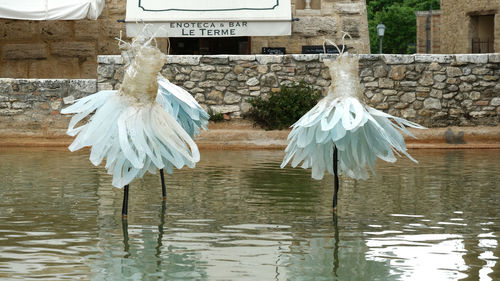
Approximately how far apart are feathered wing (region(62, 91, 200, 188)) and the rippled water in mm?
542

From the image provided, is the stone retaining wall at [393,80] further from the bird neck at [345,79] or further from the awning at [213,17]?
the bird neck at [345,79]

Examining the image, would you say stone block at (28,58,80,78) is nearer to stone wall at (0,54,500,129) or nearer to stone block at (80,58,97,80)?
→ stone block at (80,58,97,80)

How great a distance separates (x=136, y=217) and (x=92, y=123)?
1036mm

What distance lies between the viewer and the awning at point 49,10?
18.5 metres

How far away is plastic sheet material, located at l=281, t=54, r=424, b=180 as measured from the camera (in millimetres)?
8891

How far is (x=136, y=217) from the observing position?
9000 mm

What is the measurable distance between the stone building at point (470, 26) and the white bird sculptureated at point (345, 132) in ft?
54.3

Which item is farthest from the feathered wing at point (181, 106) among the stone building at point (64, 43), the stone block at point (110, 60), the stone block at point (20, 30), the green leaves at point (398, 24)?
the green leaves at point (398, 24)

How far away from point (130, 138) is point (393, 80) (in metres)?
9.51

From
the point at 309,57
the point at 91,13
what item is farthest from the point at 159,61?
the point at 91,13

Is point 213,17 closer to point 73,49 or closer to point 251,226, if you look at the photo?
point 73,49

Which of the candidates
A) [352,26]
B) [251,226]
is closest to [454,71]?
[352,26]

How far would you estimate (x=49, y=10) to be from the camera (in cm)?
1848

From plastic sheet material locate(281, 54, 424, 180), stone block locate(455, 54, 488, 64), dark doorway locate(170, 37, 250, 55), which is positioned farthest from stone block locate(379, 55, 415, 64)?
plastic sheet material locate(281, 54, 424, 180)
